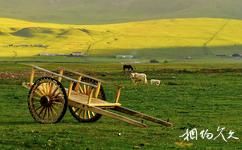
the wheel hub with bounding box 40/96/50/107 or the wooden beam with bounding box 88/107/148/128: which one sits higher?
the wheel hub with bounding box 40/96/50/107

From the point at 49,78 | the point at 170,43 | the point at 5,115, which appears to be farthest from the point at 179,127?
the point at 170,43

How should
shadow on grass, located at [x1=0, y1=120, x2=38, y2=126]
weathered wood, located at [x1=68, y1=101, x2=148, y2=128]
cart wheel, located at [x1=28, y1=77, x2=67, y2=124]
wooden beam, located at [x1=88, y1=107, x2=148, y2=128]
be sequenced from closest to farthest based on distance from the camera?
wooden beam, located at [x1=88, y1=107, x2=148, y2=128], weathered wood, located at [x1=68, y1=101, x2=148, y2=128], cart wheel, located at [x1=28, y1=77, x2=67, y2=124], shadow on grass, located at [x1=0, y1=120, x2=38, y2=126]

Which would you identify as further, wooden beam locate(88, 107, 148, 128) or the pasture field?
wooden beam locate(88, 107, 148, 128)

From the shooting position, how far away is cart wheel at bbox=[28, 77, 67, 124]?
71.2 ft

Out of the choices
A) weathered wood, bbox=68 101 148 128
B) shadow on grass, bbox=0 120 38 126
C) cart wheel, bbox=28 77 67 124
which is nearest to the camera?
weathered wood, bbox=68 101 148 128

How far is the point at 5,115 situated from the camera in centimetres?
2478

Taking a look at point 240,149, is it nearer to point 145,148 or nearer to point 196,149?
point 196,149

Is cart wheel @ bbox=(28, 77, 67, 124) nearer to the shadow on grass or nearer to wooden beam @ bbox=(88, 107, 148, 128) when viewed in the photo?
the shadow on grass

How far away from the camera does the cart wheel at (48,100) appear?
2169 cm

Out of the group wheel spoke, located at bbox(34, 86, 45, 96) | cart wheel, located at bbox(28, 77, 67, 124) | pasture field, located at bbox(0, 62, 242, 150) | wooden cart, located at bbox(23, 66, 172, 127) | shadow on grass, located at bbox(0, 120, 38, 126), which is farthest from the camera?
wheel spoke, located at bbox(34, 86, 45, 96)

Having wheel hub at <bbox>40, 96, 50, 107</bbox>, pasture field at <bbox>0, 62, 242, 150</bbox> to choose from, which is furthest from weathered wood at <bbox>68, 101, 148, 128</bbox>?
wheel hub at <bbox>40, 96, 50, 107</bbox>

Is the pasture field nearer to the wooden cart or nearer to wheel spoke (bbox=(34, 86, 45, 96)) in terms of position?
the wooden cart

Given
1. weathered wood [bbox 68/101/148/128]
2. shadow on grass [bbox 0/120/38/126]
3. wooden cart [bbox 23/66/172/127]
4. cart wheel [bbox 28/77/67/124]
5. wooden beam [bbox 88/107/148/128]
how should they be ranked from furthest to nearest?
1. shadow on grass [bbox 0/120/38/126]
2. cart wheel [bbox 28/77/67/124]
3. wooden cart [bbox 23/66/172/127]
4. weathered wood [bbox 68/101/148/128]
5. wooden beam [bbox 88/107/148/128]

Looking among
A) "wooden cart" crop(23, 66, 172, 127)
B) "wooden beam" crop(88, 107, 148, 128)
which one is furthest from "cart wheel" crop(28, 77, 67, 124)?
"wooden beam" crop(88, 107, 148, 128)
